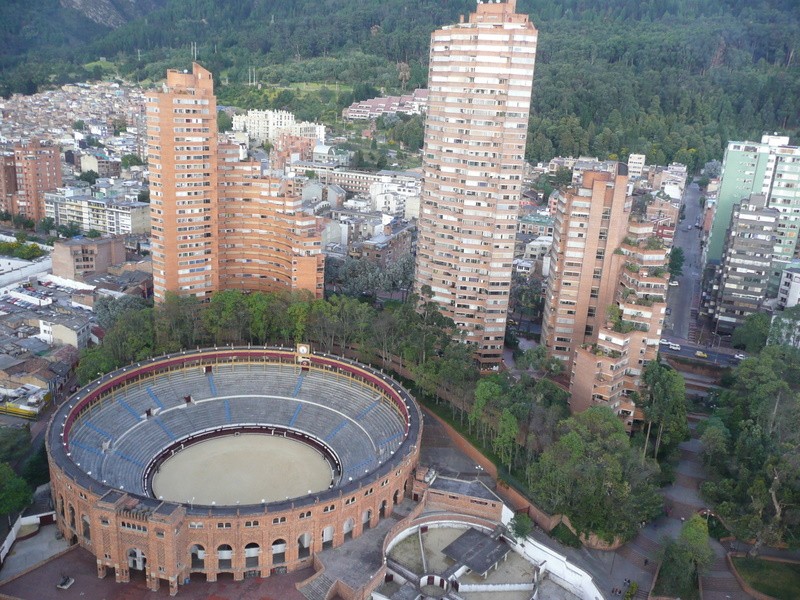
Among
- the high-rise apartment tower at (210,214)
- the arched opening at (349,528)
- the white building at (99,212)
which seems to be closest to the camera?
the arched opening at (349,528)

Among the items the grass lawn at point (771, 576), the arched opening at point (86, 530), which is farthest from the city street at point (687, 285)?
the arched opening at point (86, 530)

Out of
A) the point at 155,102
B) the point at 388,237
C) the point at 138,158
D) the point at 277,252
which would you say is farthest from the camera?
the point at 138,158

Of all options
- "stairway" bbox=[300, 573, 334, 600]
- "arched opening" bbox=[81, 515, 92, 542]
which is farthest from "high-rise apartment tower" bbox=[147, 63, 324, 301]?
"stairway" bbox=[300, 573, 334, 600]

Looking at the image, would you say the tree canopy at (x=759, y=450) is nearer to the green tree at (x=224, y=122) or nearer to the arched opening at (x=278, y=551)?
the arched opening at (x=278, y=551)

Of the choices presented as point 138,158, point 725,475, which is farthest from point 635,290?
point 138,158

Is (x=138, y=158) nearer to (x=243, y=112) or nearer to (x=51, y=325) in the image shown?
(x=243, y=112)

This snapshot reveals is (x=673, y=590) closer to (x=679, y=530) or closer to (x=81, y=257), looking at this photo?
(x=679, y=530)

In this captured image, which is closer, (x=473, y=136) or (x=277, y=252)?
(x=473, y=136)
